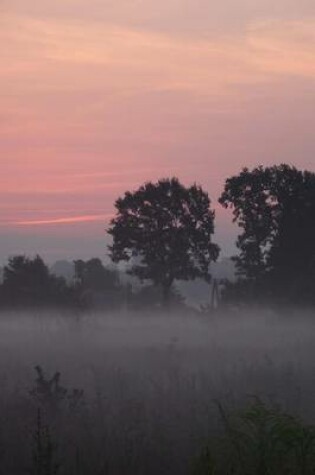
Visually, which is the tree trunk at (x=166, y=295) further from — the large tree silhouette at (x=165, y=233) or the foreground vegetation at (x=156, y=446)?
the foreground vegetation at (x=156, y=446)

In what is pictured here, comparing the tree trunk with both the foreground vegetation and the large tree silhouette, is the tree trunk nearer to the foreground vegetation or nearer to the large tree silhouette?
the large tree silhouette

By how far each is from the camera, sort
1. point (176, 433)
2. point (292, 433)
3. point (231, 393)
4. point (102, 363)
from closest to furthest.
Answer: point (292, 433), point (176, 433), point (231, 393), point (102, 363)

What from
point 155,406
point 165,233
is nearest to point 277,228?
point 165,233

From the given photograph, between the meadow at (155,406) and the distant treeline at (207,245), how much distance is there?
7706mm

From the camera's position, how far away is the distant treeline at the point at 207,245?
105 ft

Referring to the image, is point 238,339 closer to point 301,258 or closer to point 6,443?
point 301,258

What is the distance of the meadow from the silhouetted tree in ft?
29.7

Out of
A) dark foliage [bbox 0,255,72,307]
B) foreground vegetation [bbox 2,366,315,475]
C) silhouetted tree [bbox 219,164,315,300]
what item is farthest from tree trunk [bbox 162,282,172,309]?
foreground vegetation [bbox 2,366,315,475]

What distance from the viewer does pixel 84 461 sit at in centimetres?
819

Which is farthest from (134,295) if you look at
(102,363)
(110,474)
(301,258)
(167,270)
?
(110,474)

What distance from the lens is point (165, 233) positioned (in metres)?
44.1

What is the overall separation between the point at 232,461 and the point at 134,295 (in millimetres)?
49363

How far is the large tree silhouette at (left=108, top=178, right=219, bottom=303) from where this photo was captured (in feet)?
143

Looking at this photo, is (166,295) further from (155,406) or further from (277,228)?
(155,406)
